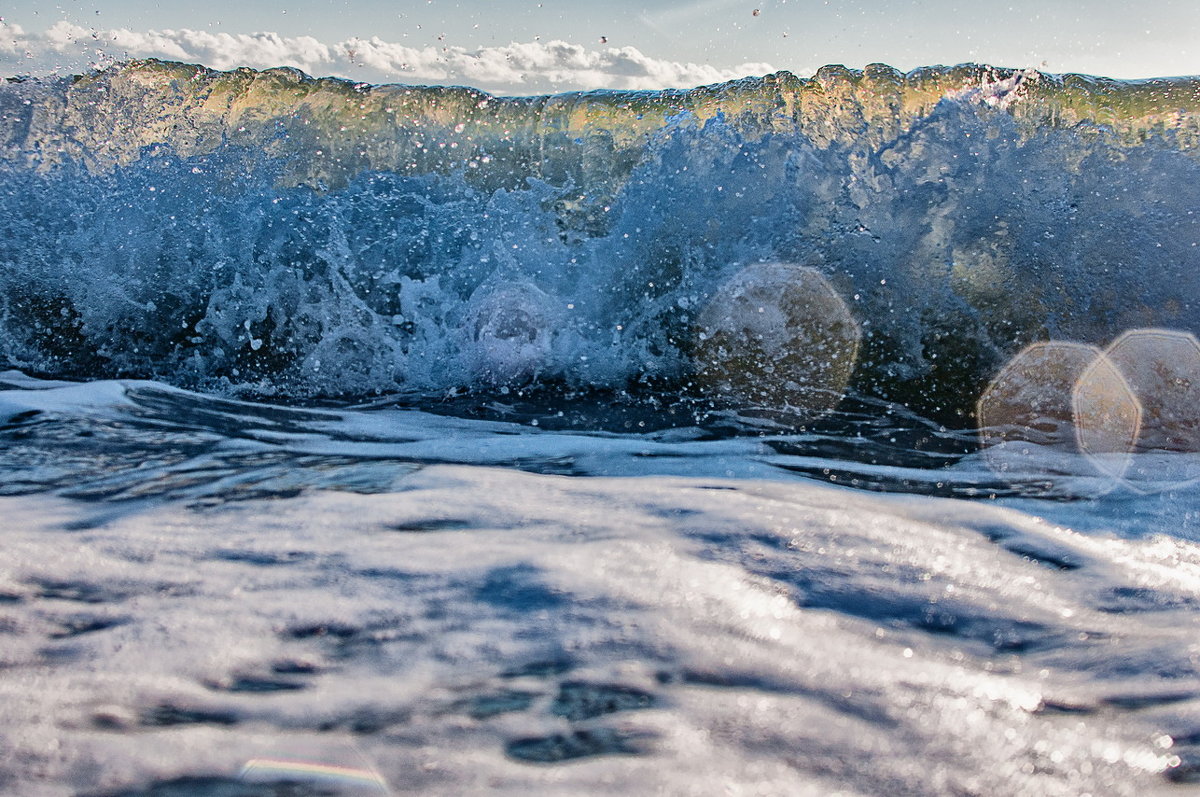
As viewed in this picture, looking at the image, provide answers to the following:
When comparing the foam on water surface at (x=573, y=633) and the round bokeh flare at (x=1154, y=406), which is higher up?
the round bokeh flare at (x=1154, y=406)

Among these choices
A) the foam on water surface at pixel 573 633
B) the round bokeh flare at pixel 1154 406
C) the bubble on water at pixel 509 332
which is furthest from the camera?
the bubble on water at pixel 509 332

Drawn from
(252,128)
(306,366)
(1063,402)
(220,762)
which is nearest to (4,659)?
(220,762)

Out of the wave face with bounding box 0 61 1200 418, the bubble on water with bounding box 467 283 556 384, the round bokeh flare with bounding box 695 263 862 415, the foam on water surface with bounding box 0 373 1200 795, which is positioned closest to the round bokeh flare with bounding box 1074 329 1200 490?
the wave face with bounding box 0 61 1200 418

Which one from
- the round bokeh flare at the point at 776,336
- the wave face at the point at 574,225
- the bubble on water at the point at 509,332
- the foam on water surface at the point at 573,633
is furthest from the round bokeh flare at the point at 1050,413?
the bubble on water at the point at 509,332

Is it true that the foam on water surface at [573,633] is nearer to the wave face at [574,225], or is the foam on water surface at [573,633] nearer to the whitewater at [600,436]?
the whitewater at [600,436]

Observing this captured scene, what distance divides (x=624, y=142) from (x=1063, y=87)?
1981 mm

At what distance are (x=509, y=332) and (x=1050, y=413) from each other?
85.0 inches

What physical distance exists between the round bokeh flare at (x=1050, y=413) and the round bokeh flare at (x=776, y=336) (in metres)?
0.60

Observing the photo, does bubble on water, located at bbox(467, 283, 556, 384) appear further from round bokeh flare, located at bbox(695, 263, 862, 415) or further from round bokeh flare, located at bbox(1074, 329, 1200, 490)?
round bokeh flare, located at bbox(1074, 329, 1200, 490)

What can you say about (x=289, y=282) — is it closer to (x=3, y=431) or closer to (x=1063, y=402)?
(x=3, y=431)

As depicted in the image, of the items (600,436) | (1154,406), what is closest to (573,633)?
(600,436)

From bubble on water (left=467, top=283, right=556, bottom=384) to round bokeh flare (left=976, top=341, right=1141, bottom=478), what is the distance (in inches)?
70.1

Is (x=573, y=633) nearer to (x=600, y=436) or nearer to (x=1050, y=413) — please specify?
(x=600, y=436)

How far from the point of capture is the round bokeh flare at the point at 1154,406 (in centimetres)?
284
